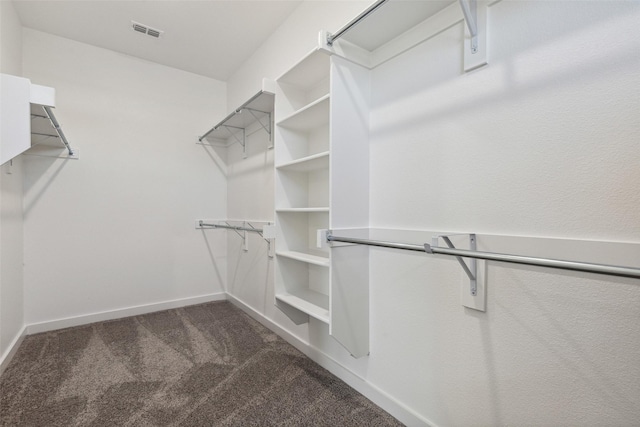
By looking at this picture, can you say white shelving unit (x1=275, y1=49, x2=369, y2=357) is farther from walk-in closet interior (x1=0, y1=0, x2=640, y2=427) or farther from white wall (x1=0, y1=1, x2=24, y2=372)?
white wall (x1=0, y1=1, x2=24, y2=372)

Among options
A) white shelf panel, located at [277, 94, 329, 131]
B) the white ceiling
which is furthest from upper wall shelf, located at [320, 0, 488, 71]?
the white ceiling

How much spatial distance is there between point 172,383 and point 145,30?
111 inches

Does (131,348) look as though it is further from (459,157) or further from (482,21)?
(482,21)

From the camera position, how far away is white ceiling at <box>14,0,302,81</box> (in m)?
2.23

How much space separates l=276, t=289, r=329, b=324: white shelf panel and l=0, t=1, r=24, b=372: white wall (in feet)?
6.32

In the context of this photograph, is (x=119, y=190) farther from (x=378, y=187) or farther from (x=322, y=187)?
(x=378, y=187)

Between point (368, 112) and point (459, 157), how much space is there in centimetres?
61

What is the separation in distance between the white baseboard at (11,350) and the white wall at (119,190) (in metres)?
0.16

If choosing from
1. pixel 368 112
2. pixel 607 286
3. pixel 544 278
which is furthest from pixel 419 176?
pixel 607 286

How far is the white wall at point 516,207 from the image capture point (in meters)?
0.89

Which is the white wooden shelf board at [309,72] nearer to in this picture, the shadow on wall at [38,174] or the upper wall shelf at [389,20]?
the upper wall shelf at [389,20]

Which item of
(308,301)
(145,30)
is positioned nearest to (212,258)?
(308,301)

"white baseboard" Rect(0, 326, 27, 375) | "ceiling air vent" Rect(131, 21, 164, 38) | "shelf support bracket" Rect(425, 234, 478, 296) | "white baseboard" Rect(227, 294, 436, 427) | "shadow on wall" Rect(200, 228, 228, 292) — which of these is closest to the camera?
"shelf support bracket" Rect(425, 234, 478, 296)

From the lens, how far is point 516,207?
3.58 feet
